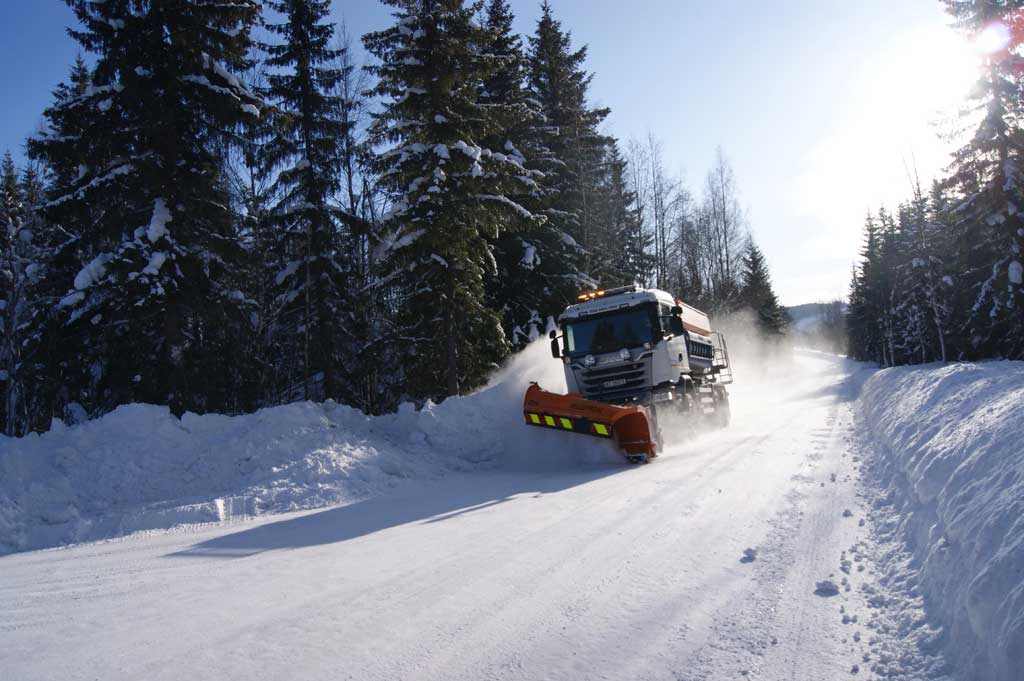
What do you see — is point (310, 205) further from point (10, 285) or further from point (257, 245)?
point (10, 285)

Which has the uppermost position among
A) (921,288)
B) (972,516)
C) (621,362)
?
(921,288)

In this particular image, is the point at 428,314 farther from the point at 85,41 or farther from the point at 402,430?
the point at 85,41

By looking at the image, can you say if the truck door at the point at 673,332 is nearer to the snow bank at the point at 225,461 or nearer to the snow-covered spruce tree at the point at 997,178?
the snow bank at the point at 225,461

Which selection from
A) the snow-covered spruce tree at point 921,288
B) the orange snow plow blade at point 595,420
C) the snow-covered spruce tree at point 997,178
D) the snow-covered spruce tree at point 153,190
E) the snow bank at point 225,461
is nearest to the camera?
the snow bank at point 225,461

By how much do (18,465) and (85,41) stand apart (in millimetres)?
9365

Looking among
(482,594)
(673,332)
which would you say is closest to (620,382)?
(673,332)

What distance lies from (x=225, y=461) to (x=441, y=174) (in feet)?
26.4

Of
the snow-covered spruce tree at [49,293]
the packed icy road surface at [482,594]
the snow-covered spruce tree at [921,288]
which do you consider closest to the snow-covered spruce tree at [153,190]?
the snow-covered spruce tree at [49,293]

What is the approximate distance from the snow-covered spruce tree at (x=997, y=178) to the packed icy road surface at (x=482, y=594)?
75.8ft

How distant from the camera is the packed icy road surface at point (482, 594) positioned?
3.44 m

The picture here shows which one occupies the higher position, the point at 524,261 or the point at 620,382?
the point at 524,261

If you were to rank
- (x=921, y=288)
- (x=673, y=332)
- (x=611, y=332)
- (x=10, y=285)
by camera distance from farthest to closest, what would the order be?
(x=921, y=288)
(x=10, y=285)
(x=673, y=332)
(x=611, y=332)

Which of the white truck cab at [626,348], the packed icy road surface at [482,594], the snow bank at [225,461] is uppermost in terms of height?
the white truck cab at [626,348]

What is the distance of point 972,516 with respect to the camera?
3990 millimetres
